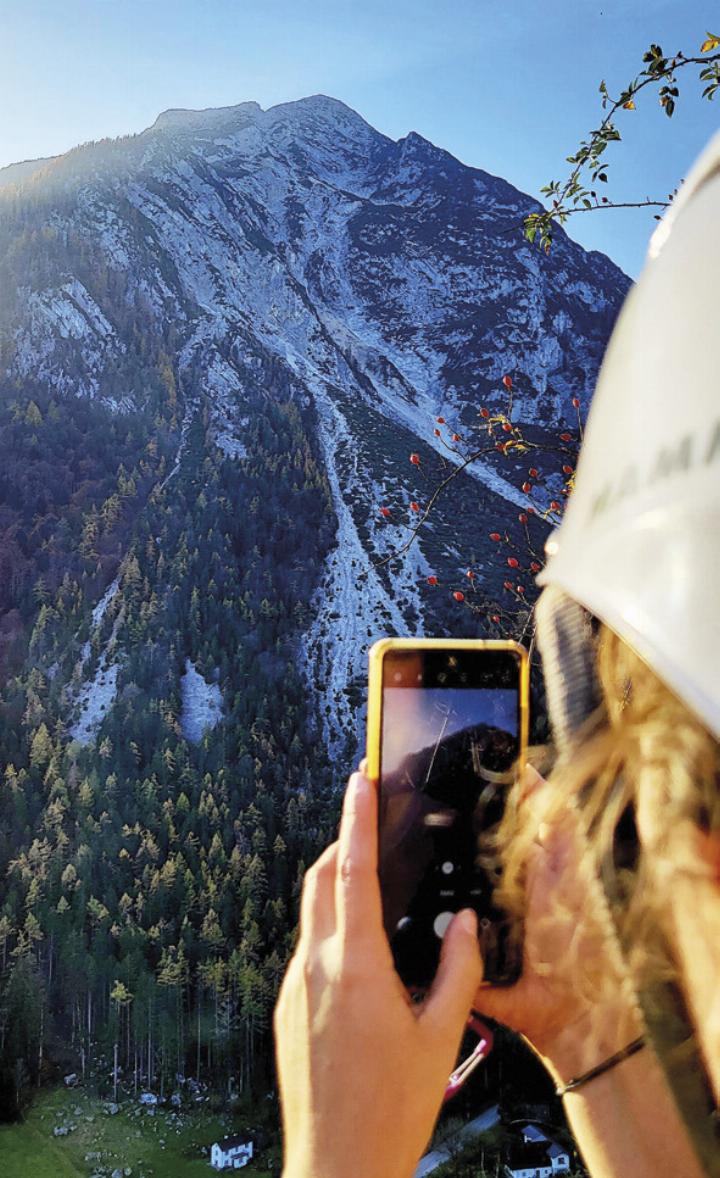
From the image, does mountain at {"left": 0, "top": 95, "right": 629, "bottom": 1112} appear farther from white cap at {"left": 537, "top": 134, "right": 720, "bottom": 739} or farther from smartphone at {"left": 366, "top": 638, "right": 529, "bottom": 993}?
white cap at {"left": 537, "top": 134, "right": 720, "bottom": 739}

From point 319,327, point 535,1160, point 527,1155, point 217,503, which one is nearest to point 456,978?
point 535,1160

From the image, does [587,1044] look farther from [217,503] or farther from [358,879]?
[217,503]

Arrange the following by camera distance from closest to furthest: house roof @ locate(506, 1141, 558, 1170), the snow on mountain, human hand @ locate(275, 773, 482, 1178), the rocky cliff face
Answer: human hand @ locate(275, 773, 482, 1178) → house roof @ locate(506, 1141, 558, 1170) → the snow on mountain → the rocky cliff face

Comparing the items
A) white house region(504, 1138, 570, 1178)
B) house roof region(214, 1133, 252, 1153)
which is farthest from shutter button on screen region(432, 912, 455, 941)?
house roof region(214, 1133, 252, 1153)

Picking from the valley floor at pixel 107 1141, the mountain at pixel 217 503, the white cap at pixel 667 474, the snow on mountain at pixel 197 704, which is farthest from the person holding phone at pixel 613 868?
the snow on mountain at pixel 197 704

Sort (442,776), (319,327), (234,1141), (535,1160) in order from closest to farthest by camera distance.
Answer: (442,776) → (535,1160) → (234,1141) → (319,327)
